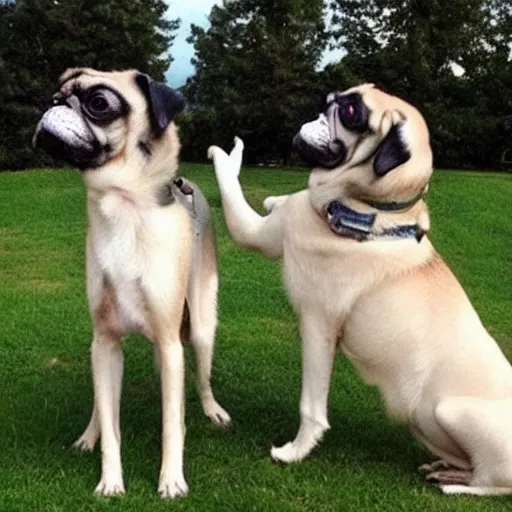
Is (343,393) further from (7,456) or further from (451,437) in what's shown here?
(7,456)

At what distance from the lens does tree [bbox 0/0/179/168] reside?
2542cm

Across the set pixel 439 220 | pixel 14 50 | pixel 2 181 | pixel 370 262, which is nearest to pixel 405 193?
pixel 370 262

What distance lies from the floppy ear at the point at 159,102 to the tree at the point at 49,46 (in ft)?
73.1

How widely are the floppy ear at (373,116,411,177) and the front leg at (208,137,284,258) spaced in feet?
2.16

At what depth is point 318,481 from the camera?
4012 millimetres

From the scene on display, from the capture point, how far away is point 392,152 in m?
3.69

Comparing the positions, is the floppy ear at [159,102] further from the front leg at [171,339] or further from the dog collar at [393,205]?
the dog collar at [393,205]

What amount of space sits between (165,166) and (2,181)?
14.6m

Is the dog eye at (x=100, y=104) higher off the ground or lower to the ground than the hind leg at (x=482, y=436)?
higher

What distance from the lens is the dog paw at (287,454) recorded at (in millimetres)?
4184

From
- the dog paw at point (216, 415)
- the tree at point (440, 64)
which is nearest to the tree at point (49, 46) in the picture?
the tree at point (440, 64)

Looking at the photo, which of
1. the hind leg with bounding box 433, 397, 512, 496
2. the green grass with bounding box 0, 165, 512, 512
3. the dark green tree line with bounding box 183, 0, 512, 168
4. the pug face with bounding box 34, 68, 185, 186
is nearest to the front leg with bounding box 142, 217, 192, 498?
the green grass with bounding box 0, 165, 512, 512

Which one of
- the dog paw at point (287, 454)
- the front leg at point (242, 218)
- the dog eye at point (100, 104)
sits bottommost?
the dog paw at point (287, 454)

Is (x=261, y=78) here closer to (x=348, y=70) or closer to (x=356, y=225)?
(x=348, y=70)
